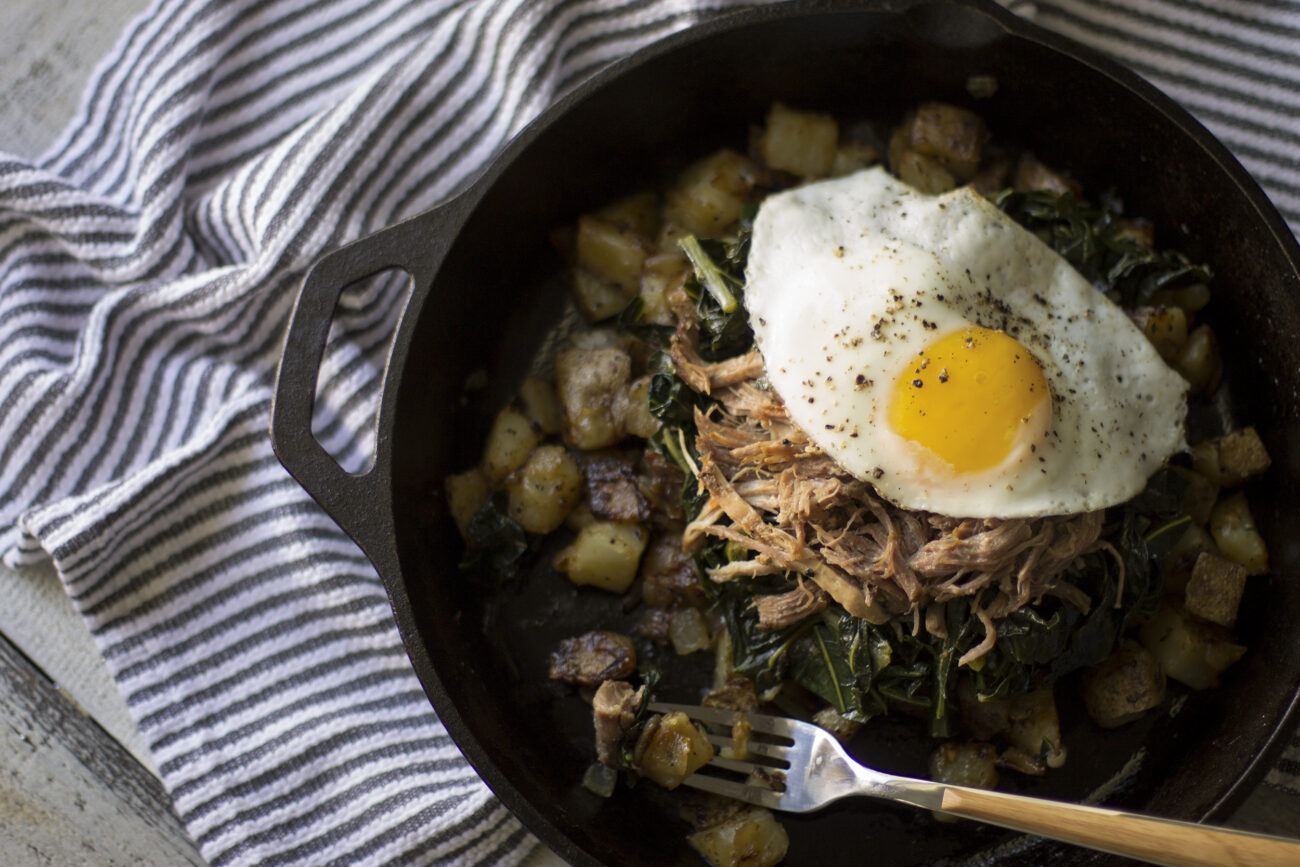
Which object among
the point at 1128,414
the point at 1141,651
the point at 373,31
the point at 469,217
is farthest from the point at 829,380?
the point at 373,31

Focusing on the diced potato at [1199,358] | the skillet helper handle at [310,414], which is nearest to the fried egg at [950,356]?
the diced potato at [1199,358]

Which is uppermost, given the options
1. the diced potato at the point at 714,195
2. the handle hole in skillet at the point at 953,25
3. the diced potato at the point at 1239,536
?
the handle hole in skillet at the point at 953,25

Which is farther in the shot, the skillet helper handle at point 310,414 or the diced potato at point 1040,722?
the diced potato at point 1040,722

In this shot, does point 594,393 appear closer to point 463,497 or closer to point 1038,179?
point 463,497

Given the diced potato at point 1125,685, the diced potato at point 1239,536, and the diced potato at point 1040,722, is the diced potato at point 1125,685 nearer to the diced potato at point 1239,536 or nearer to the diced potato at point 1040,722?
the diced potato at point 1040,722

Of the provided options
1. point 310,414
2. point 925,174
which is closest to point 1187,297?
point 925,174

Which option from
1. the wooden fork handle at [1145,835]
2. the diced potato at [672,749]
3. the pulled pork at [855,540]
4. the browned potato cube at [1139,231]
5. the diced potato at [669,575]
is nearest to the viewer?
the wooden fork handle at [1145,835]
